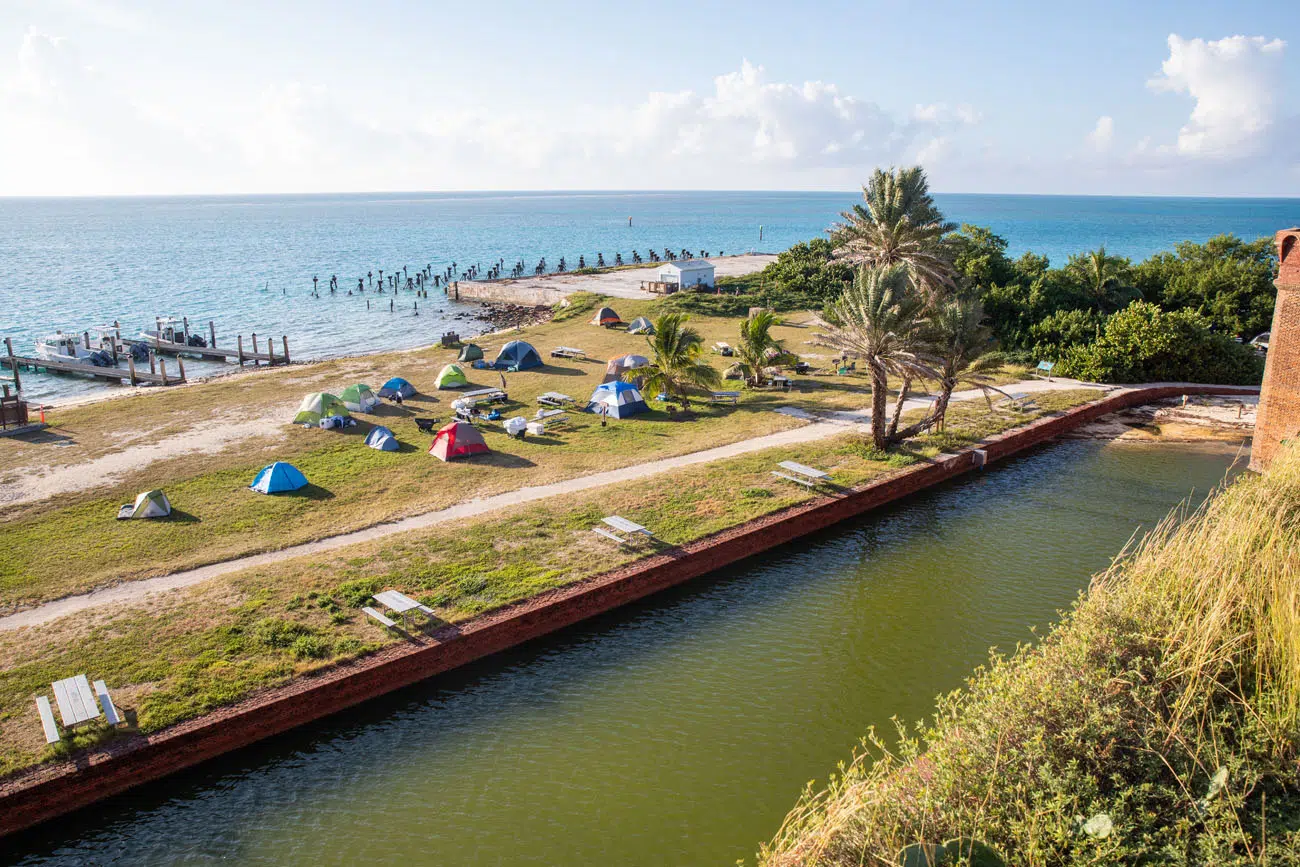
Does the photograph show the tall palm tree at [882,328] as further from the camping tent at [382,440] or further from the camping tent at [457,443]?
the camping tent at [382,440]

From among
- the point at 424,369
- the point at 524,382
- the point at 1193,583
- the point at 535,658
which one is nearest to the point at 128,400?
the point at 424,369

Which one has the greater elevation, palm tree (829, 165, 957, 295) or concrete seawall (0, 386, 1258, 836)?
palm tree (829, 165, 957, 295)

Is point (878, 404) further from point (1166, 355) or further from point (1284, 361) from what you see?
point (1166, 355)

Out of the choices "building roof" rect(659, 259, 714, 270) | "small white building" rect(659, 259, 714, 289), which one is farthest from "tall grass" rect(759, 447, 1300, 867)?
"building roof" rect(659, 259, 714, 270)

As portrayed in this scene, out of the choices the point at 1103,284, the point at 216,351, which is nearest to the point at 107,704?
the point at 216,351

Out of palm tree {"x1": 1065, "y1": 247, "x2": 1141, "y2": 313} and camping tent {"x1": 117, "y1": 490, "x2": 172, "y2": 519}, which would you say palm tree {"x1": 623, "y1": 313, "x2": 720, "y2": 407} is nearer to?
camping tent {"x1": 117, "y1": 490, "x2": 172, "y2": 519}

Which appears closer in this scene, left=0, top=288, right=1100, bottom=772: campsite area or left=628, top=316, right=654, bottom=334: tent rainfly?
left=0, top=288, right=1100, bottom=772: campsite area
